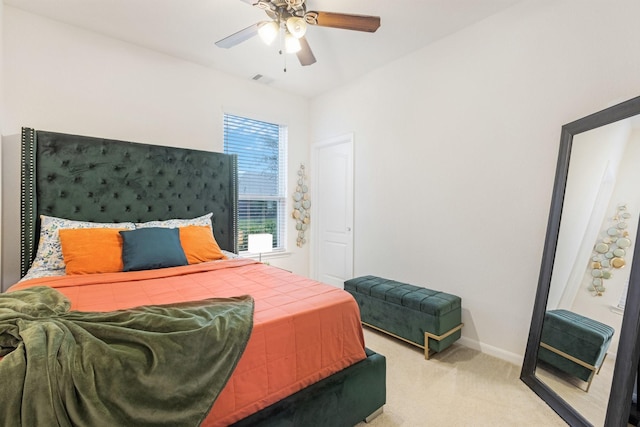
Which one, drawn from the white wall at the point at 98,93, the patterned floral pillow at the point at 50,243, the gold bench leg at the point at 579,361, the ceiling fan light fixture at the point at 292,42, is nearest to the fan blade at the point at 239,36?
the ceiling fan light fixture at the point at 292,42

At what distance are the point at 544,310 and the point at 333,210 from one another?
2.62m

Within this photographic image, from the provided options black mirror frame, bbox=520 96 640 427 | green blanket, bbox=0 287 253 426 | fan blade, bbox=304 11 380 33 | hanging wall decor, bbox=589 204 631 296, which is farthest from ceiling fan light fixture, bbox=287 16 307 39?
hanging wall decor, bbox=589 204 631 296

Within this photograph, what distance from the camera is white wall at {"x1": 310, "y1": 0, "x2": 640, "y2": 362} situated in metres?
2.09

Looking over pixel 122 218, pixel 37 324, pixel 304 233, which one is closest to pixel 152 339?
pixel 37 324

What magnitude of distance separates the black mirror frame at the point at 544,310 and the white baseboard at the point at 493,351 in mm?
247

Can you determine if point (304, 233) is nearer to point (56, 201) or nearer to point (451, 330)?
point (451, 330)

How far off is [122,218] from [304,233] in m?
2.33

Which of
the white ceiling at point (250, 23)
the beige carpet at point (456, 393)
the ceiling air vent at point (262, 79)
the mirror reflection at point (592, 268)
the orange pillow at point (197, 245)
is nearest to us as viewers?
the mirror reflection at point (592, 268)

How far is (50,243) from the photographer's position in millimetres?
2398

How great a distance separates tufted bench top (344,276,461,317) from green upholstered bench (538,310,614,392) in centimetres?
67

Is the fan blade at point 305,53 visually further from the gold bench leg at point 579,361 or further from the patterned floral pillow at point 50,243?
the gold bench leg at point 579,361

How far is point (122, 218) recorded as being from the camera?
2916 mm

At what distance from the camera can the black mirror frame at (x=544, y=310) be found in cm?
145

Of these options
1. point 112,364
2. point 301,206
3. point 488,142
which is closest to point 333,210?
point 301,206
